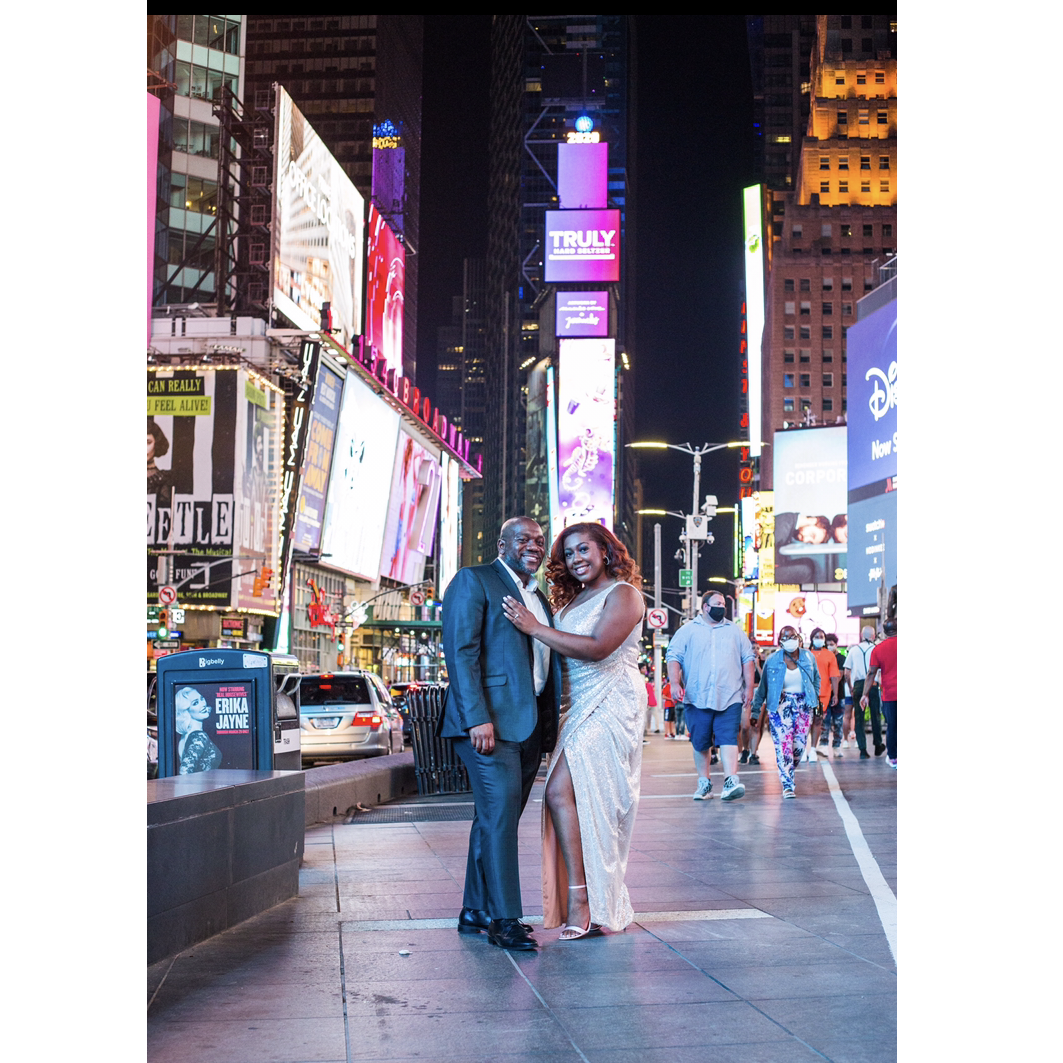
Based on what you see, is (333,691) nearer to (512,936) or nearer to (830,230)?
(512,936)

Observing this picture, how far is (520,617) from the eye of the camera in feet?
20.1

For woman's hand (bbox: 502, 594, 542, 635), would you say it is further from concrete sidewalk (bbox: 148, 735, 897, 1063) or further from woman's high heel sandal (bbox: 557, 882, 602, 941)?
concrete sidewalk (bbox: 148, 735, 897, 1063)

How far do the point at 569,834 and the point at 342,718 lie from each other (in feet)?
44.2

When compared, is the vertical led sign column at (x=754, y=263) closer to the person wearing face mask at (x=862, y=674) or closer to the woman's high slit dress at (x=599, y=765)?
the person wearing face mask at (x=862, y=674)

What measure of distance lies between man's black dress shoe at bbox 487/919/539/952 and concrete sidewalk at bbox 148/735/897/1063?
73mm

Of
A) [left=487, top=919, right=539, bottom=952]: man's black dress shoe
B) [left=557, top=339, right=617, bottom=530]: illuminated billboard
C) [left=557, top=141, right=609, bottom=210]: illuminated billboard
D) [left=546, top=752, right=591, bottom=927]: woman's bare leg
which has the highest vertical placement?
[left=557, top=141, right=609, bottom=210]: illuminated billboard

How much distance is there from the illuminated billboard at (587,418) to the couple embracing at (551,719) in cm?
8922

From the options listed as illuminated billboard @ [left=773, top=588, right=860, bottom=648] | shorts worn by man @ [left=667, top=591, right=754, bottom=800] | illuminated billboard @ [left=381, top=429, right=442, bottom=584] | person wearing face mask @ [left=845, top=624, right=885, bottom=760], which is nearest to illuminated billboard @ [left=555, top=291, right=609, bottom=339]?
illuminated billboard @ [left=381, top=429, right=442, bottom=584]

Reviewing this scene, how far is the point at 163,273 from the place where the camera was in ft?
238

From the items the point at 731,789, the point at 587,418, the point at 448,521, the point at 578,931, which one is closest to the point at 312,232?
the point at 587,418

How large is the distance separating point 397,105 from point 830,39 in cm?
5798

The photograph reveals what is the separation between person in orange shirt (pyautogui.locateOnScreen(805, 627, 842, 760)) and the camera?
21.0 meters
